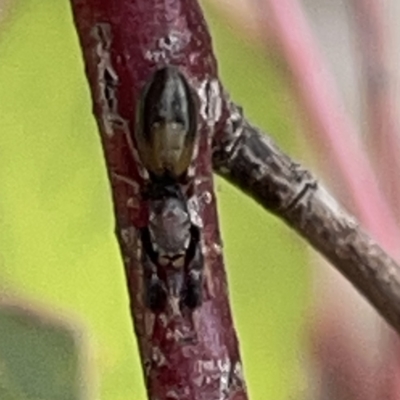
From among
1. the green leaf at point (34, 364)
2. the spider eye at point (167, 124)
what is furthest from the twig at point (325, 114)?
the spider eye at point (167, 124)

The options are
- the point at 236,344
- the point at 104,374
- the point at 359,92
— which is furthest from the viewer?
the point at 359,92

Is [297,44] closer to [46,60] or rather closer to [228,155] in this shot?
[46,60]

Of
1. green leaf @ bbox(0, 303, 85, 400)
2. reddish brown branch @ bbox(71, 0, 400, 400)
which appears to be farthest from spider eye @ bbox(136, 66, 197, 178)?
green leaf @ bbox(0, 303, 85, 400)

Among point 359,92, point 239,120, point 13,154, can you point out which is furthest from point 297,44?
point 239,120

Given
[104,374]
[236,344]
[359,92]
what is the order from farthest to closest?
[359,92] < [104,374] < [236,344]

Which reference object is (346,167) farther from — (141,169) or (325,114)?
(141,169)

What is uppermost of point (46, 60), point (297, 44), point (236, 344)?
point (297, 44)
